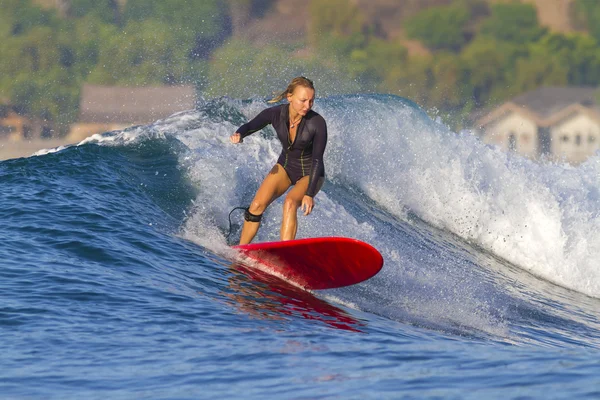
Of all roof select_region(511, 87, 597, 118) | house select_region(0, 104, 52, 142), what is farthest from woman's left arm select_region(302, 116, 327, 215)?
roof select_region(511, 87, 597, 118)

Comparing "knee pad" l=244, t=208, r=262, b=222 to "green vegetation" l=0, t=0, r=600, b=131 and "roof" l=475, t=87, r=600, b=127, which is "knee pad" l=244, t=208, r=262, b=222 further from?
"roof" l=475, t=87, r=600, b=127

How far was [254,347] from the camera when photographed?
5.45 m

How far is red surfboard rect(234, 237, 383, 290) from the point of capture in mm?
7023

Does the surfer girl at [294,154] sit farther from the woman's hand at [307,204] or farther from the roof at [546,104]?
the roof at [546,104]

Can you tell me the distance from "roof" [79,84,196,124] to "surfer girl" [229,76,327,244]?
41.1m

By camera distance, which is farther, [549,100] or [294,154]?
[549,100]

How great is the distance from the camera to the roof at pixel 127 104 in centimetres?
4881

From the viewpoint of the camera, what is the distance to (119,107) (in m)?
49.8

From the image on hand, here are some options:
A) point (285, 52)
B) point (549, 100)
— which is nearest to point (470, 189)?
point (285, 52)

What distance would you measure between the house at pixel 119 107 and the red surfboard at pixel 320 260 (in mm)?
40903

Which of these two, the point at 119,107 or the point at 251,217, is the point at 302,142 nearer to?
the point at 251,217

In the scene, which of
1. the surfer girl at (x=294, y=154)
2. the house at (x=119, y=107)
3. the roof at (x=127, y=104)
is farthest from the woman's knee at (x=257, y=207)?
the roof at (x=127, y=104)

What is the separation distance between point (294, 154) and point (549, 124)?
49977 millimetres

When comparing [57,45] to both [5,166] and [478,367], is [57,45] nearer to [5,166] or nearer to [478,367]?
[5,166]
